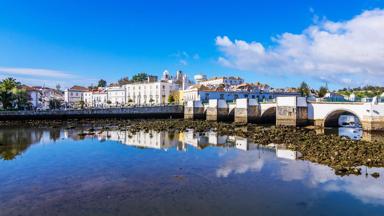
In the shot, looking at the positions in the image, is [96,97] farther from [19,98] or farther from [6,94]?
[6,94]

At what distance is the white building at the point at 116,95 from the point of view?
111 m

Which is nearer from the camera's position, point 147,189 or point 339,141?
point 147,189

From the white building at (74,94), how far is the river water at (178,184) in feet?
334

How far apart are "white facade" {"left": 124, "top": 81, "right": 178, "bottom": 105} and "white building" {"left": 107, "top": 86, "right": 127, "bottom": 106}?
4309 mm

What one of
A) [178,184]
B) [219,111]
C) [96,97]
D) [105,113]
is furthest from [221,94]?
[178,184]

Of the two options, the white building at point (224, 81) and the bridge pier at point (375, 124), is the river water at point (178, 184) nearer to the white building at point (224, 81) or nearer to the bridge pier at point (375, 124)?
the bridge pier at point (375, 124)

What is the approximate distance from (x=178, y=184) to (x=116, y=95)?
10106 cm

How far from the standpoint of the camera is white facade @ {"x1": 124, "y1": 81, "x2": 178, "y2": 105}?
98375 mm

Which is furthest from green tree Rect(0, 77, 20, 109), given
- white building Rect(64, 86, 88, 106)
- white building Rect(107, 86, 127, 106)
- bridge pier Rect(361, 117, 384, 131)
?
bridge pier Rect(361, 117, 384, 131)

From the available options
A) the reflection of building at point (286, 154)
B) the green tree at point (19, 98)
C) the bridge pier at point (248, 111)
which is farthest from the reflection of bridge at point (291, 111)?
the green tree at point (19, 98)

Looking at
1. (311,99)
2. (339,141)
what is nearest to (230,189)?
(339,141)

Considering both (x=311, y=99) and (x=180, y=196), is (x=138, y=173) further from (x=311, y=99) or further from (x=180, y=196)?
(x=311, y=99)

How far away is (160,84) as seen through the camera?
98.1 m

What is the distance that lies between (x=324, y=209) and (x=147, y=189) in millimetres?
7959
